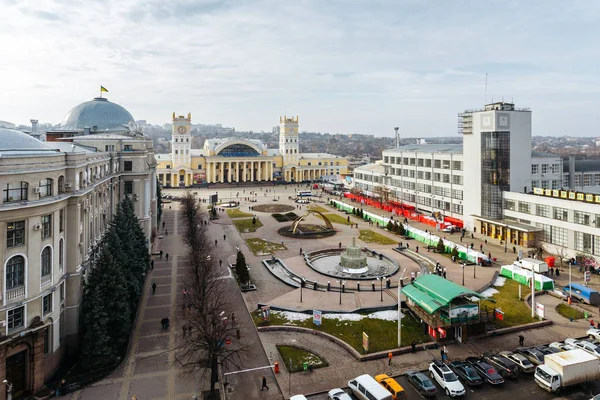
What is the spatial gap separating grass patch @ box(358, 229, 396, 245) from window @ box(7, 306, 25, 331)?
41.0 m

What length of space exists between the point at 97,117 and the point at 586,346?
209ft

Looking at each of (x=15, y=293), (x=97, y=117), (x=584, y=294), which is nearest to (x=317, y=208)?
(x=97, y=117)

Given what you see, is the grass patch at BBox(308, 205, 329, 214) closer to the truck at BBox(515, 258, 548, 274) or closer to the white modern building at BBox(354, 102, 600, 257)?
the white modern building at BBox(354, 102, 600, 257)

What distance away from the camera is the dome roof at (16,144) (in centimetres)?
2322

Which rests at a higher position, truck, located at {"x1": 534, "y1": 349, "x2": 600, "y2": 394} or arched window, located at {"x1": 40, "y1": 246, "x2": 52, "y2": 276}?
arched window, located at {"x1": 40, "y1": 246, "x2": 52, "y2": 276}

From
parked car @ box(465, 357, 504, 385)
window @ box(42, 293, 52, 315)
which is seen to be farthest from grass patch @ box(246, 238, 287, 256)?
parked car @ box(465, 357, 504, 385)

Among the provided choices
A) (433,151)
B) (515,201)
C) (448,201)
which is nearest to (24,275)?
(515,201)

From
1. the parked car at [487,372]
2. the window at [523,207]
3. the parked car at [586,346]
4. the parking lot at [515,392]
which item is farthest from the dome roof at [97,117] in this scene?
the parked car at [586,346]

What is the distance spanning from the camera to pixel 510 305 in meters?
32.2

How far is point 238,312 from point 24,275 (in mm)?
15125

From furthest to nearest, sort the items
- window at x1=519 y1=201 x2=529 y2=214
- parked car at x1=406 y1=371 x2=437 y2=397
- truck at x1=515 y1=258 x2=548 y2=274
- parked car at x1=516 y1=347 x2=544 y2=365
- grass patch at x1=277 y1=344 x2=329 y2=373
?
1. window at x1=519 y1=201 x2=529 y2=214
2. truck at x1=515 y1=258 x2=548 y2=274
3. grass patch at x1=277 y1=344 x2=329 y2=373
4. parked car at x1=516 y1=347 x2=544 y2=365
5. parked car at x1=406 y1=371 x2=437 y2=397

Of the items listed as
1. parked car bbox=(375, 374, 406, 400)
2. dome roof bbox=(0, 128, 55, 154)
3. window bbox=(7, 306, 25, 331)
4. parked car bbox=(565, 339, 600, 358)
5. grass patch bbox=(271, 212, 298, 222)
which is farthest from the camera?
grass patch bbox=(271, 212, 298, 222)

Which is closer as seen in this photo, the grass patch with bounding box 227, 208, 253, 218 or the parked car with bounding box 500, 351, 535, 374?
the parked car with bounding box 500, 351, 535, 374

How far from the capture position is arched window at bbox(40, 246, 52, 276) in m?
23.3
